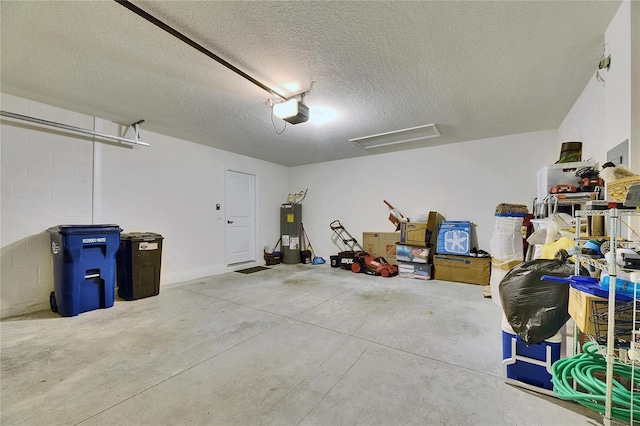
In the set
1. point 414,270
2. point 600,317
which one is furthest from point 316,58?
point 414,270

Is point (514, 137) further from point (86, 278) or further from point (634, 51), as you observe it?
point (86, 278)

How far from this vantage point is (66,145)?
3.34m

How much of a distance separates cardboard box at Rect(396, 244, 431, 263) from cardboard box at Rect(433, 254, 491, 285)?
194mm

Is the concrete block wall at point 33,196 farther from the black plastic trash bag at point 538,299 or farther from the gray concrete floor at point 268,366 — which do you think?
the black plastic trash bag at point 538,299

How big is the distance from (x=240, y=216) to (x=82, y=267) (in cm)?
303

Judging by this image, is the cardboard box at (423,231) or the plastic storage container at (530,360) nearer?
the plastic storage container at (530,360)

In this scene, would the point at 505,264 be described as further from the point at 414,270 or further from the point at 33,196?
the point at 33,196

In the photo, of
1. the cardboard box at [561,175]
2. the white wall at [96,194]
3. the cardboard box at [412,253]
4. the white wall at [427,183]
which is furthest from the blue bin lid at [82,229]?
the cardboard box at [561,175]

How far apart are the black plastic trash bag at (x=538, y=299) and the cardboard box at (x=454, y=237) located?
3.06m

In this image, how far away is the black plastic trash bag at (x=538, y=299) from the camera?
4.74ft

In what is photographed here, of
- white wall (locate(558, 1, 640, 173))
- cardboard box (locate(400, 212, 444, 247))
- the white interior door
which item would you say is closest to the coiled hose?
white wall (locate(558, 1, 640, 173))

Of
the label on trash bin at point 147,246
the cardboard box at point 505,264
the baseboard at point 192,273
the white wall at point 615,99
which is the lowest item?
the baseboard at point 192,273

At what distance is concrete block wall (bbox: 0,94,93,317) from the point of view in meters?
2.91

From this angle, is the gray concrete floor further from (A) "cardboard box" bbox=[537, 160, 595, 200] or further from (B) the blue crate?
(A) "cardboard box" bbox=[537, 160, 595, 200]
